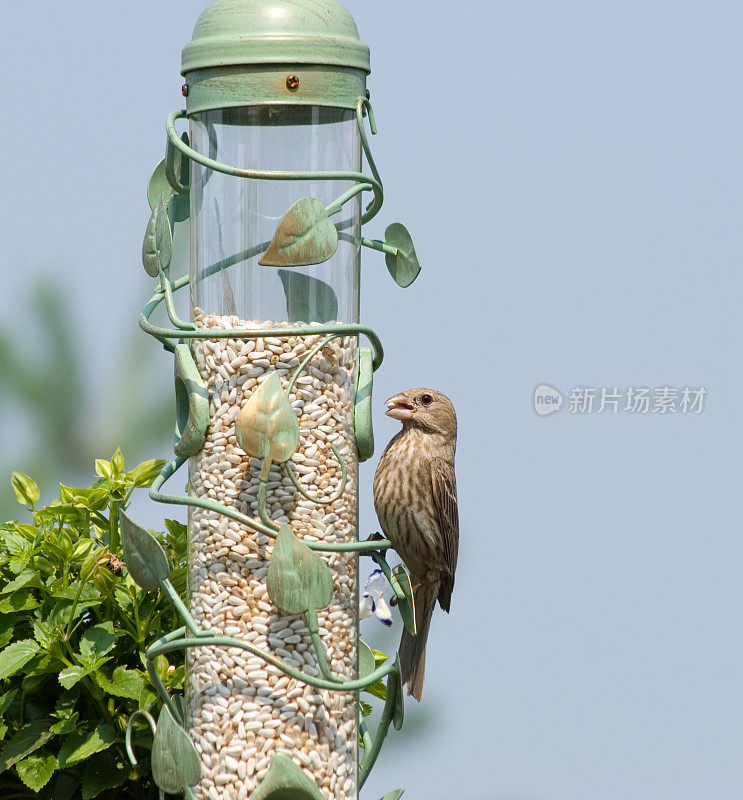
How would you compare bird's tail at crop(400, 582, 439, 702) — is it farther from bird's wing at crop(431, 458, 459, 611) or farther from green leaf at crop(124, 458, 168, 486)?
green leaf at crop(124, 458, 168, 486)

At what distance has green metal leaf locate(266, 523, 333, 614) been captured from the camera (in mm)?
3268

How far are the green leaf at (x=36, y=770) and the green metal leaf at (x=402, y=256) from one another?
151 cm

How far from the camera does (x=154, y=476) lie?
3.93 meters

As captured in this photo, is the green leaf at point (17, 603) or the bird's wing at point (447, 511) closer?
the green leaf at point (17, 603)

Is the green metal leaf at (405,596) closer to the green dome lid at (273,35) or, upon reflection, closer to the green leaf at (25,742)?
the green leaf at (25,742)

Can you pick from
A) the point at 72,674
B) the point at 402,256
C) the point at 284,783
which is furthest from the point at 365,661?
the point at 402,256

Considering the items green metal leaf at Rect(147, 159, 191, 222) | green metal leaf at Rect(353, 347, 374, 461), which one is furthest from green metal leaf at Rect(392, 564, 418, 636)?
green metal leaf at Rect(147, 159, 191, 222)

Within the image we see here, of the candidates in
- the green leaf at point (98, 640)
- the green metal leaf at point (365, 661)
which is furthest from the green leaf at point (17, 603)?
the green metal leaf at point (365, 661)

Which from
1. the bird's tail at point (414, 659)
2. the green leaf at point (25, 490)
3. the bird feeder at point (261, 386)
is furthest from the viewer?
the bird's tail at point (414, 659)

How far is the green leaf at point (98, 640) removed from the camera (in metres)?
3.75

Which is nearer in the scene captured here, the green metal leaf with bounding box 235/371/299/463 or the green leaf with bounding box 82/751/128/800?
the green metal leaf with bounding box 235/371/299/463

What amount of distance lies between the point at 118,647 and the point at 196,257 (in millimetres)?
1071


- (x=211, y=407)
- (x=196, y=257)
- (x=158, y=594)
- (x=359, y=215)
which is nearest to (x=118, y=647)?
(x=158, y=594)

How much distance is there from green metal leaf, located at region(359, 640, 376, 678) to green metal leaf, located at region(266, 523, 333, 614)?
486mm
